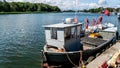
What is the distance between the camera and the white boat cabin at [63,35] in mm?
20047

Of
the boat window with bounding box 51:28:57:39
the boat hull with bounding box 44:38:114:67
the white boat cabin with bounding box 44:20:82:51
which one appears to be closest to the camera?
the boat hull with bounding box 44:38:114:67

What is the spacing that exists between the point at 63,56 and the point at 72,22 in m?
4.12

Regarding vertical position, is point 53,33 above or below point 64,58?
above

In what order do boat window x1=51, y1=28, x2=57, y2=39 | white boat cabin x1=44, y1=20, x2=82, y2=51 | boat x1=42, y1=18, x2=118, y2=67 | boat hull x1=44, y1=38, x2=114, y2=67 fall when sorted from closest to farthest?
boat hull x1=44, y1=38, x2=114, y2=67 < boat x1=42, y1=18, x2=118, y2=67 < white boat cabin x1=44, y1=20, x2=82, y2=51 < boat window x1=51, y1=28, x2=57, y2=39

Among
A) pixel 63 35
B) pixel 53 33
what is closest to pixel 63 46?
pixel 63 35

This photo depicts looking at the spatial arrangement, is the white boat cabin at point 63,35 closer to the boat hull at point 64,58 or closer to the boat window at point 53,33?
the boat window at point 53,33

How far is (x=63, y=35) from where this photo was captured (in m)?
19.9

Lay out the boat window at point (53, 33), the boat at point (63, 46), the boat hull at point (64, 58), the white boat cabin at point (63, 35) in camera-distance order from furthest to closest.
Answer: the boat window at point (53, 33)
the white boat cabin at point (63, 35)
the boat at point (63, 46)
the boat hull at point (64, 58)

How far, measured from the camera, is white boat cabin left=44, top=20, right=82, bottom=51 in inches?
789

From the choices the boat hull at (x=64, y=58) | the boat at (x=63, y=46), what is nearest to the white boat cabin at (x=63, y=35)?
the boat at (x=63, y=46)

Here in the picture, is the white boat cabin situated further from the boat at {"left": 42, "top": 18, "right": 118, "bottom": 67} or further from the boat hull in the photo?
the boat hull

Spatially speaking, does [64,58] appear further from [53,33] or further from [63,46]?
[53,33]

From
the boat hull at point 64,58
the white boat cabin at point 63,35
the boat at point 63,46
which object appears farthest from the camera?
the white boat cabin at point 63,35

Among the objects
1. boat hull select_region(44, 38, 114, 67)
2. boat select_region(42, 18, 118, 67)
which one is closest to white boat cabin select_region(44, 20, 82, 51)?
boat select_region(42, 18, 118, 67)
